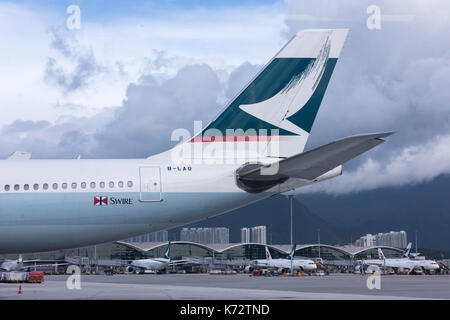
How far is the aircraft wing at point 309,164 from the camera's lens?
1733cm

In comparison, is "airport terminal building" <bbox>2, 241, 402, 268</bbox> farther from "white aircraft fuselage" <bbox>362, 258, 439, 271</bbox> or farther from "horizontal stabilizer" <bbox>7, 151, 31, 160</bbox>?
"horizontal stabilizer" <bbox>7, 151, 31, 160</bbox>

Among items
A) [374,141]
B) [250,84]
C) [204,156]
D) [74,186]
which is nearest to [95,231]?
[74,186]

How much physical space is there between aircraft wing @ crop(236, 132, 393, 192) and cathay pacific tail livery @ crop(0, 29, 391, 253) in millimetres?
70

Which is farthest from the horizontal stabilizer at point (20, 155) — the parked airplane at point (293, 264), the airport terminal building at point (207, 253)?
the airport terminal building at point (207, 253)

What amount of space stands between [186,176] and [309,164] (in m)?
5.16

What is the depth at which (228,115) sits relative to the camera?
2377 centimetres

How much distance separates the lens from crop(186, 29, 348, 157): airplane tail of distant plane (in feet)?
76.7

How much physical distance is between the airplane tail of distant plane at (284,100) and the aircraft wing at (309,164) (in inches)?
68.6

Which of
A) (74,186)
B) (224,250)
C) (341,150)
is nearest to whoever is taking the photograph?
(341,150)

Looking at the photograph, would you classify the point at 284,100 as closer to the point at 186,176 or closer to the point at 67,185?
the point at 186,176

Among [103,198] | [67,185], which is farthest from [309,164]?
[67,185]
